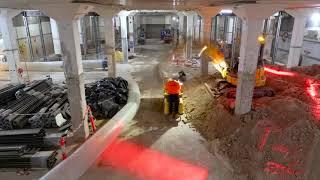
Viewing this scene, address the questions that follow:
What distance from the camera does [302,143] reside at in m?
7.46

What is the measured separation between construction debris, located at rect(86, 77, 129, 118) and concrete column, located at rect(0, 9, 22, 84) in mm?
5814

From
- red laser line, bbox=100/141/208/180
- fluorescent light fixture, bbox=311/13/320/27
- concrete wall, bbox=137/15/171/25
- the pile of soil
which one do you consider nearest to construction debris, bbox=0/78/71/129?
red laser line, bbox=100/141/208/180

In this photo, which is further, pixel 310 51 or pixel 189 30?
pixel 189 30

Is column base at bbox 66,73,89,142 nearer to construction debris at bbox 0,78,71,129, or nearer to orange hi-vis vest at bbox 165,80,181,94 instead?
construction debris at bbox 0,78,71,129

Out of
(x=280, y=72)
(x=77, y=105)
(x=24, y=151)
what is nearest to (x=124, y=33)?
(x=280, y=72)

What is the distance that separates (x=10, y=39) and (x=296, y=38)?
18153 mm

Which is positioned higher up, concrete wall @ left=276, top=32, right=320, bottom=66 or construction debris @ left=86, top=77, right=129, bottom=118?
concrete wall @ left=276, top=32, right=320, bottom=66

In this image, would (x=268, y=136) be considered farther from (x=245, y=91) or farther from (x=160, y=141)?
(x=160, y=141)

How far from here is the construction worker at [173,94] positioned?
11180 mm

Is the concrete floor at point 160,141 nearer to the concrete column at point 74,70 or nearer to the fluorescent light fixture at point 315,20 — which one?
the concrete column at point 74,70

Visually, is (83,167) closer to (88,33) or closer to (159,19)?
(88,33)

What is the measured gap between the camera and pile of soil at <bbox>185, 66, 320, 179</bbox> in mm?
7297

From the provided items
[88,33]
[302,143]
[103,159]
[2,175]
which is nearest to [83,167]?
[103,159]

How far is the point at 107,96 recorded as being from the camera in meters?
12.5
